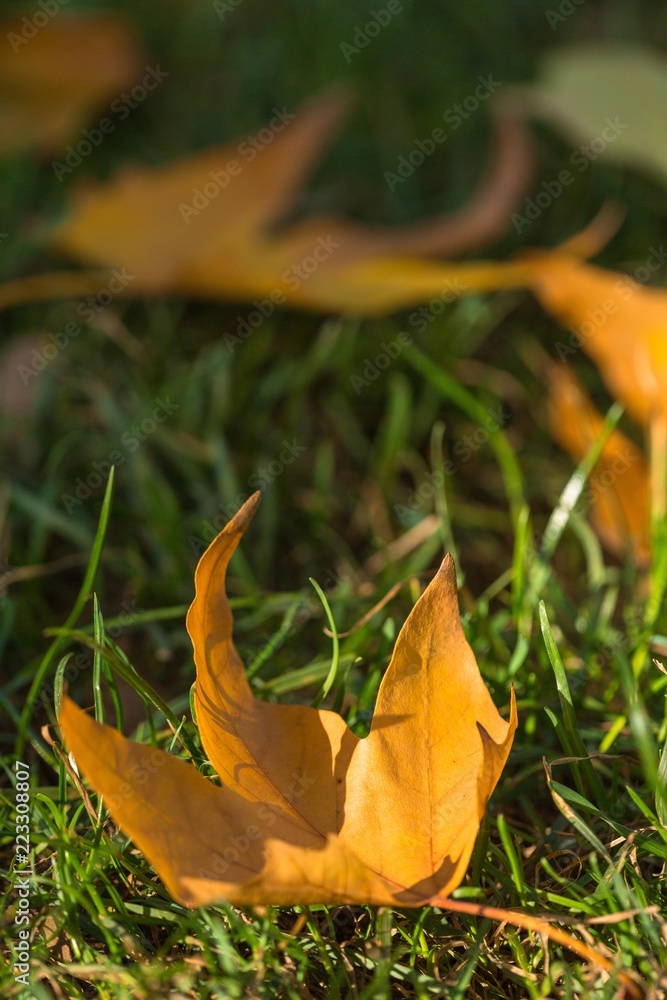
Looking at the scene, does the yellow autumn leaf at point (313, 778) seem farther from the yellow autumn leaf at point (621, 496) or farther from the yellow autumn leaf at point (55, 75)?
the yellow autumn leaf at point (55, 75)

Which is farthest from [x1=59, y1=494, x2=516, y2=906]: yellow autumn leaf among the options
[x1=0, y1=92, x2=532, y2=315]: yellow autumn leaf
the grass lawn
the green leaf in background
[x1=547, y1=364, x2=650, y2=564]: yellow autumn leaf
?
the green leaf in background

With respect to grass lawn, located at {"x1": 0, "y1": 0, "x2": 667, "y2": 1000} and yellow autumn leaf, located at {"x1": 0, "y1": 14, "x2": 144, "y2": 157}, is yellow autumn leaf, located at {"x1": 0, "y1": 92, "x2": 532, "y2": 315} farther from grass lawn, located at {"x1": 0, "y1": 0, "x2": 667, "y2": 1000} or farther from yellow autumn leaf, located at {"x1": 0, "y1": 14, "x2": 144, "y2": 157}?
yellow autumn leaf, located at {"x1": 0, "y1": 14, "x2": 144, "y2": 157}

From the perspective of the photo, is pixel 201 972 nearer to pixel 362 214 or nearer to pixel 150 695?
pixel 150 695

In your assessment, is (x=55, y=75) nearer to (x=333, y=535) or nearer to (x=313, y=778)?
(x=333, y=535)

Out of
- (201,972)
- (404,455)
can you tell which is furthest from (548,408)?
(201,972)

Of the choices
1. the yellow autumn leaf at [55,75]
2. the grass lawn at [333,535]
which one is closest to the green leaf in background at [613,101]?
the grass lawn at [333,535]

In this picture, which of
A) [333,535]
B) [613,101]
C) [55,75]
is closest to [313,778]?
[333,535]
